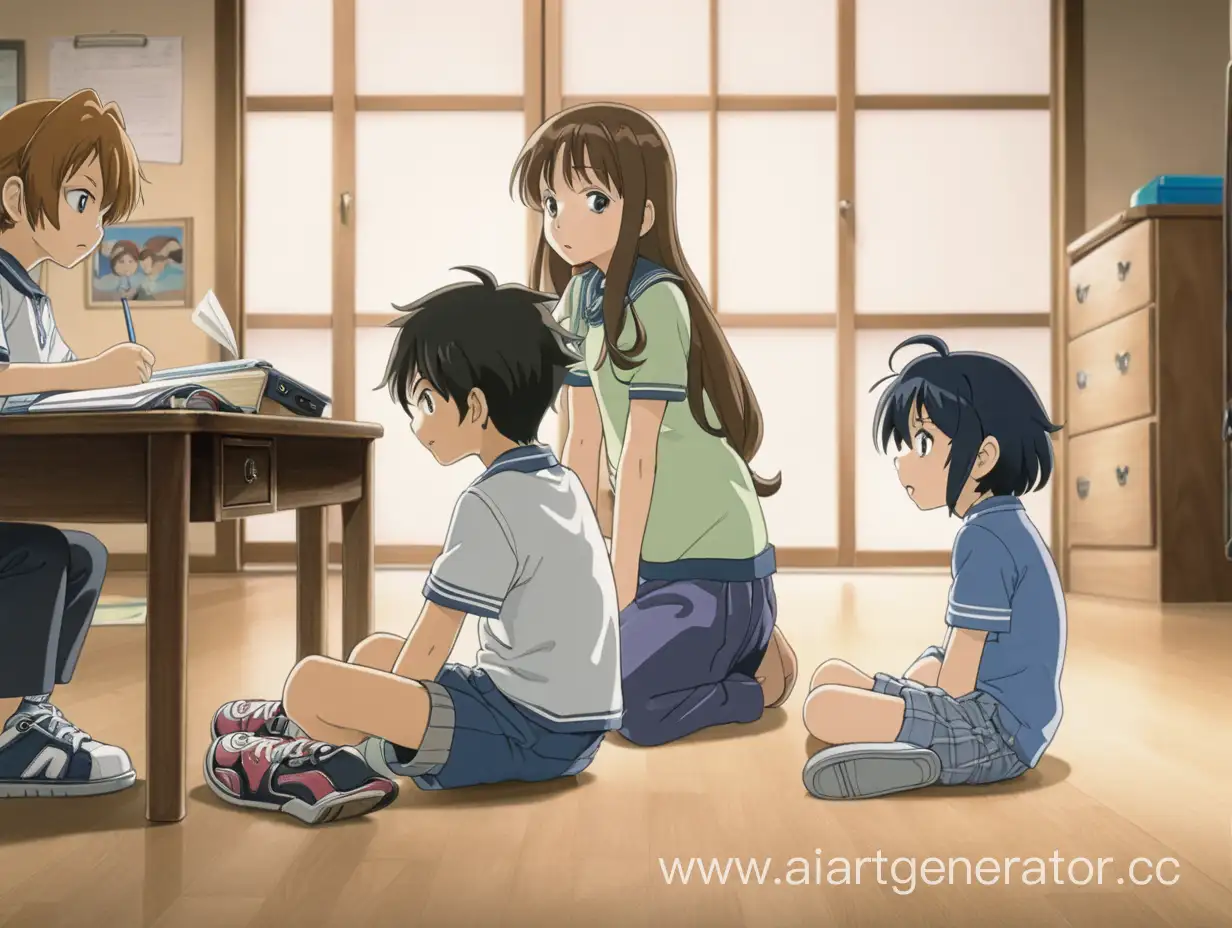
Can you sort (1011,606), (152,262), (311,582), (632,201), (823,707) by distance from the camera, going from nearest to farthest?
(1011,606), (823,707), (632,201), (311,582), (152,262)

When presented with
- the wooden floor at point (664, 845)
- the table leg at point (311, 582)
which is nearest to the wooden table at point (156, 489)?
the wooden floor at point (664, 845)

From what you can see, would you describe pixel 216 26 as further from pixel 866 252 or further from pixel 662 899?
pixel 662 899

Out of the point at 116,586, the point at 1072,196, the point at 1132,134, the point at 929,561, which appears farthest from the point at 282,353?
the point at 1132,134

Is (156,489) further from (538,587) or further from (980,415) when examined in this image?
(980,415)

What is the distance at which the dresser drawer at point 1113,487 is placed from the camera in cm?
321

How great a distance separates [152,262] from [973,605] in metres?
3.67

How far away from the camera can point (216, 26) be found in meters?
4.02

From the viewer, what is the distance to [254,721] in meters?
1.29

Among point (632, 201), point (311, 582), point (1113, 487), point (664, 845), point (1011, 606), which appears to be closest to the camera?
point (664, 845)

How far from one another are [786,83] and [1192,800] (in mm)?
3407

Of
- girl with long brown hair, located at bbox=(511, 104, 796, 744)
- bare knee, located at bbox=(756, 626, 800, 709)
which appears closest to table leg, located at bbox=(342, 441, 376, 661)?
girl with long brown hair, located at bbox=(511, 104, 796, 744)

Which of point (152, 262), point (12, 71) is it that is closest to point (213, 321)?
point (152, 262)

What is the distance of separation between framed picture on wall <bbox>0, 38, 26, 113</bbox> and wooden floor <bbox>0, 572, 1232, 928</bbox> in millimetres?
3332

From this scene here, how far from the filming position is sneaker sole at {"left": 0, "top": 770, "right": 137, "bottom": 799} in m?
1.21
